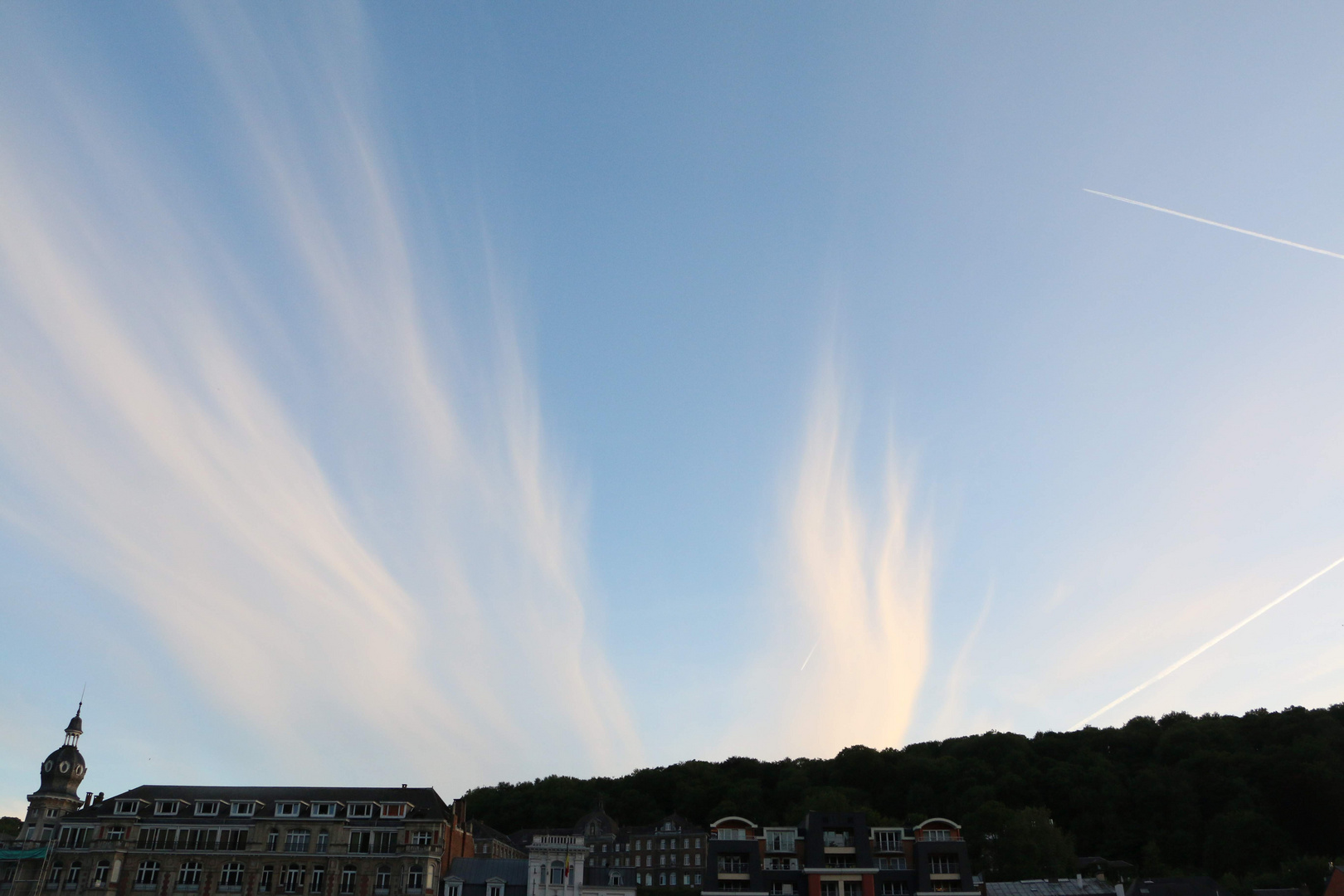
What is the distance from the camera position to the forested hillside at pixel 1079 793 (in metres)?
124

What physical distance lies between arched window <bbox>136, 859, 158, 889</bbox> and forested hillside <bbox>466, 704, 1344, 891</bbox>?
9590cm

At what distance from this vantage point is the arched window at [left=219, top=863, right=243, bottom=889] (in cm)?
8581

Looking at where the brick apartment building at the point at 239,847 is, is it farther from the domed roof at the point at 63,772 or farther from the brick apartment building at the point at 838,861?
the brick apartment building at the point at 838,861

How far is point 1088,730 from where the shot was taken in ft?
585

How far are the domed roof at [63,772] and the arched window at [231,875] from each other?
21.3 metres

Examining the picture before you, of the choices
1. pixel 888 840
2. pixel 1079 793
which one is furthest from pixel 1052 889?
pixel 1079 793

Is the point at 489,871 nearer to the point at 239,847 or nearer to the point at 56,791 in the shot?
the point at 239,847

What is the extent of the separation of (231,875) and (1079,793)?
124 m

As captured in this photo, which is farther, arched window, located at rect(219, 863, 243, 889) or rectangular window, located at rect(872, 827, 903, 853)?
rectangular window, located at rect(872, 827, 903, 853)

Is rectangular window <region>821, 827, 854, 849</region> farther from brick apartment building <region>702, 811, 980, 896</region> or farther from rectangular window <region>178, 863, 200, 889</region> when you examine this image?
rectangular window <region>178, 863, 200, 889</region>

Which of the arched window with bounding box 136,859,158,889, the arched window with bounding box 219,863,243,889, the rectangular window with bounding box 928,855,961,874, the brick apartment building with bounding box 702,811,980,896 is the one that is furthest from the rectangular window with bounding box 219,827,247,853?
the rectangular window with bounding box 928,855,961,874

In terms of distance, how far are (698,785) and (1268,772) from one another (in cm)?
9672

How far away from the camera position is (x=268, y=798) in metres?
90.6

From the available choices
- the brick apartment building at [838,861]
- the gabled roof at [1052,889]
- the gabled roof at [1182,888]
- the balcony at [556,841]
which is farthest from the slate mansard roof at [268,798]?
the gabled roof at [1182,888]
